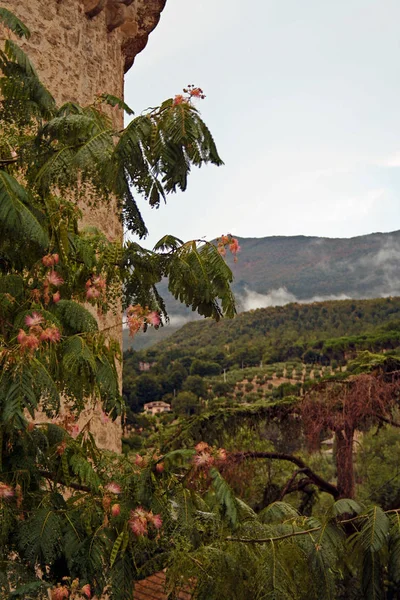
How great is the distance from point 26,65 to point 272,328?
35.5 m

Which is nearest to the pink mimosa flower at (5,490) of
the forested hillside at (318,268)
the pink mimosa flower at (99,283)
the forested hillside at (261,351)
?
the pink mimosa flower at (99,283)

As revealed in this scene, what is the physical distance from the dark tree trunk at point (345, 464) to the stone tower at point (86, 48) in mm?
2529

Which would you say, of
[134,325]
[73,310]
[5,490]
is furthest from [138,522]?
[73,310]

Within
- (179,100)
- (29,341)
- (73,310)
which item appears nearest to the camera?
(29,341)

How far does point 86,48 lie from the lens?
6699 mm

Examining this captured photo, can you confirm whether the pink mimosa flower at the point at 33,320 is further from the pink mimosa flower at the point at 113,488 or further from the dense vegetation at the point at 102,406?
the pink mimosa flower at the point at 113,488

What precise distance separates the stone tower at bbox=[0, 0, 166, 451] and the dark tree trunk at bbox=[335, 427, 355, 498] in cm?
253

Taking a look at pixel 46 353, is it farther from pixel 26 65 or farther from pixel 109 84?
pixel 109 84

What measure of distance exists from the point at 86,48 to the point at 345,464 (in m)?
5.33

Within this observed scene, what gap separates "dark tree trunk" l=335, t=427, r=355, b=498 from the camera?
290 inches

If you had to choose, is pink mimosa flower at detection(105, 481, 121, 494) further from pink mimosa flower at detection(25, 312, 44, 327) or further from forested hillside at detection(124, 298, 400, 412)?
forested hillside at detection(124, 298, 400, 412)

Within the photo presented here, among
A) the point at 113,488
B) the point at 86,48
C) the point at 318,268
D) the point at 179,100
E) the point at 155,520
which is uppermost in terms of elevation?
the point at 318,268

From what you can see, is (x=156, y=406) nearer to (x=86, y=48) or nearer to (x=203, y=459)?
(x=86, y=48)

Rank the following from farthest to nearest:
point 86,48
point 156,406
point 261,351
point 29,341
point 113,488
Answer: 1. point 261,351
2. point 156,406
3. point 86,48
4. point 113,488
5. point 29,341
